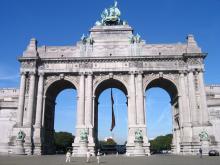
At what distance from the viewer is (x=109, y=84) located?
5512cm

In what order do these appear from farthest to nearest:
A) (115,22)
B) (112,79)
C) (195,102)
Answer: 1. (115,22)
2. (112,79)
3. (195,102)

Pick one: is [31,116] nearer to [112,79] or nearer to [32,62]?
[32,62]

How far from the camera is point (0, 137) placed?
5047cm

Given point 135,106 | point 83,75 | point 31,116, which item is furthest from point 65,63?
point 135,106

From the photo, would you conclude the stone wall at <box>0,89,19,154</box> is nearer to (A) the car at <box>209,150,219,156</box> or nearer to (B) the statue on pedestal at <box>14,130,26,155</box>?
(B) the statue on pedestal at <box>14,130,26,155</box>

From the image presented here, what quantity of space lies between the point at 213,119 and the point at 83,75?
76.4ft

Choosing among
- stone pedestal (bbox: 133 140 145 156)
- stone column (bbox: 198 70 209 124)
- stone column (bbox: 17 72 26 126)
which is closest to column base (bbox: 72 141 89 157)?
stone pedestal (bbox: 133 140 145 156)

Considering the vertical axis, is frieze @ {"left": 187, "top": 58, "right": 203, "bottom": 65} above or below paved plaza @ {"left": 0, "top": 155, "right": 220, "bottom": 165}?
above

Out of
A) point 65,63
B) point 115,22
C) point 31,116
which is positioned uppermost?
point 115,22

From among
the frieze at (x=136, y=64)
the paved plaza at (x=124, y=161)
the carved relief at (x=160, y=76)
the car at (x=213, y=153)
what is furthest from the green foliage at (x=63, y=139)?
the paved plaza at (x=124, y=161)

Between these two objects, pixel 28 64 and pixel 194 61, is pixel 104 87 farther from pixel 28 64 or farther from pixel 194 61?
pixel 194 61

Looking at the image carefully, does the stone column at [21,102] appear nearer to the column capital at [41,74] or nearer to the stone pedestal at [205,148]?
the column capital at [41,74]

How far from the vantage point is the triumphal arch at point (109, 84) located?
47.7m

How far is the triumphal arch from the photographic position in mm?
47719
